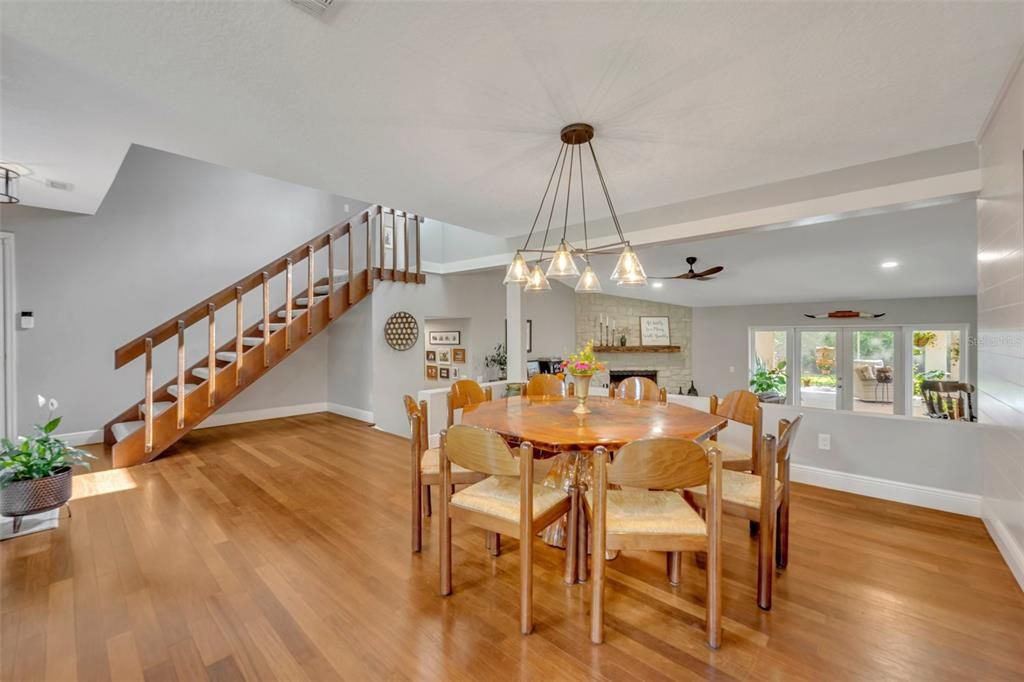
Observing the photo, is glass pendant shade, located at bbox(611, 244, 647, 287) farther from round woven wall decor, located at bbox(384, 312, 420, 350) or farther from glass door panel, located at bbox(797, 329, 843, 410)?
glass door panel, located at bbox(797, 329, 843, 410)

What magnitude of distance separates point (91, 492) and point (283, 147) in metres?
3.11

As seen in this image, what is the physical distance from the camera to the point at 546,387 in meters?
3.80

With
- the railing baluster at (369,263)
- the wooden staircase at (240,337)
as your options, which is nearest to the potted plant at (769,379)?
the wooden staircase at (240,337)

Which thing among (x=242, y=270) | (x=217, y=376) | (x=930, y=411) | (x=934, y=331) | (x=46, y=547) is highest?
(x=242, y=270)

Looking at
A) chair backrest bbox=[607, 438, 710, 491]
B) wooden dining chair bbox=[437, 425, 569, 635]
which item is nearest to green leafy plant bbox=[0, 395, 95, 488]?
wooden dining chair bbox=[437, 425, 569, 635]

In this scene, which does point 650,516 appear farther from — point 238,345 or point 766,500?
point 238,345

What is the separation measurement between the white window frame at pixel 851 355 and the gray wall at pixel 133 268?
8.21 metres

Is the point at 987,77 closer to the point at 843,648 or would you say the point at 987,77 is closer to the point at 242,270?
the point at 843,648

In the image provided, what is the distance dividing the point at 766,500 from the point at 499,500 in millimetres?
1202

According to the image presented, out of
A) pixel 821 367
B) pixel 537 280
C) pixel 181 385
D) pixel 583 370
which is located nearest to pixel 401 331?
pixel 181 385

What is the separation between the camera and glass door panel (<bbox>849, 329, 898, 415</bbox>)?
6.73 meters

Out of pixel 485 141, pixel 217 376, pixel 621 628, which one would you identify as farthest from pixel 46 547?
pixel 485 141

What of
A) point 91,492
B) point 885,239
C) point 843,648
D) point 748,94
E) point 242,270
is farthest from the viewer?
point 242,270

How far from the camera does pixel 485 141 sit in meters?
2.55
